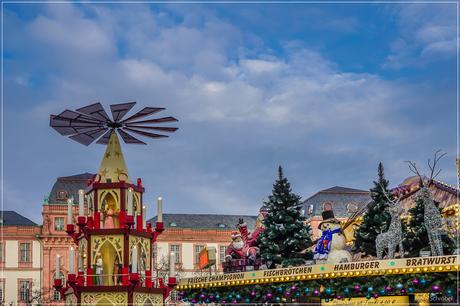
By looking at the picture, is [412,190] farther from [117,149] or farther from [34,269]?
[34,269]

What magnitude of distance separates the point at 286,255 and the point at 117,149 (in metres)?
19.3

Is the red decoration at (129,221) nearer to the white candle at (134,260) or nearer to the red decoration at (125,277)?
the white candle at (134,260)

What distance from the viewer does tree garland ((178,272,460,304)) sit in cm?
2136

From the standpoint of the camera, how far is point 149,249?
21.2 metres

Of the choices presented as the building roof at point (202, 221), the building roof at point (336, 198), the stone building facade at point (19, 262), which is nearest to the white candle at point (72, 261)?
the building roof at point (336, 198)

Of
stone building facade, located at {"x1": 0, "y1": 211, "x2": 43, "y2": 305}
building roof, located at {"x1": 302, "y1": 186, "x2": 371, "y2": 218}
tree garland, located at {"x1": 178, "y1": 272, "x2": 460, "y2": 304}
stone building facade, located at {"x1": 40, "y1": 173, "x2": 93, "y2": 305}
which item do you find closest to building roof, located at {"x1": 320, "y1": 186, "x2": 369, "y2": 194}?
building roof, located at {"x1": 302, "y1": 186, "x2": 371, "y2": 218}

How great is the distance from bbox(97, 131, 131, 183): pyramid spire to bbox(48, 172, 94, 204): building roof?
58.9 metres

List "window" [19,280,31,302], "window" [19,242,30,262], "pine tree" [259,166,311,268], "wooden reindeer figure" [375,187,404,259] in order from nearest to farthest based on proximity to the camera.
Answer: "wooden reindeer figure" [375,187,404,259] → "pine tree" [259,166,311,268] → "window" [19,280,31,302] → "window" [19,242,30,262]

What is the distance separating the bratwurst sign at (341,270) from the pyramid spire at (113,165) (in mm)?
5860

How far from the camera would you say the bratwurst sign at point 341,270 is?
21.1m

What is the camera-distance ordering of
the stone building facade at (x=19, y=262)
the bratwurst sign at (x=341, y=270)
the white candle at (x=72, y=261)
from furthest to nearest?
the stone building facade at (x=19, y=262) → the bratwurst sign at (x=341, y=270) → the white candle at (x=72, y=261)

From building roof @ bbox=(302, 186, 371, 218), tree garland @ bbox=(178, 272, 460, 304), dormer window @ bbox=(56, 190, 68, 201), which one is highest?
dormer window @ bbox=(56, 190, 68, 201)

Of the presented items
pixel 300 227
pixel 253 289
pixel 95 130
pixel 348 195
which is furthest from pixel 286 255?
pixel 348 195

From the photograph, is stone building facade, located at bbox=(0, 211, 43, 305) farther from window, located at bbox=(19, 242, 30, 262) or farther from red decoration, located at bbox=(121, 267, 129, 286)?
red decoration, located at bbox=(121, 267, 129, 286)
